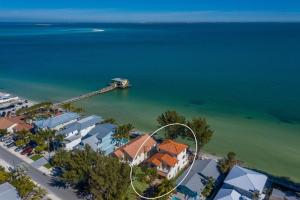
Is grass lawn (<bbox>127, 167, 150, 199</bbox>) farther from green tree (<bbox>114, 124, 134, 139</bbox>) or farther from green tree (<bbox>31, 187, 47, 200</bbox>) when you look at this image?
green tree (<bbox>114, 124, 134, 139</bbox>)

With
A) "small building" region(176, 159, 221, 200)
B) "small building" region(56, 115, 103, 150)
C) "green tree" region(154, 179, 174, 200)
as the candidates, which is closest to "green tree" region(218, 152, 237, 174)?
Answer: "small building" region(176, 159, 221, 200)

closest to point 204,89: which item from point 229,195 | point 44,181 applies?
point 229,195

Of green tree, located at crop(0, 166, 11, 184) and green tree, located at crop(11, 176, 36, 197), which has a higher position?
green tree, located at crop(11, 176, 36, 197)

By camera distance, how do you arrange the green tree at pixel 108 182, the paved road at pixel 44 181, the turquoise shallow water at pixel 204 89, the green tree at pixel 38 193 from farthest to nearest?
1. the turquoise shallow water at pixel 204 89
2. the paved road at pixel 44 181
3. the green tree at pixel 38 193
4. the green tree at pixel 108 182

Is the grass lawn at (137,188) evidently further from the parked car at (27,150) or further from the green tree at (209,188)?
the parked car at (27,150)

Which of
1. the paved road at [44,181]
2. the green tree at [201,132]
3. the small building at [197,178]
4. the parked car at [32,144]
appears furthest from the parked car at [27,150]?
the green tree at [201,132]
